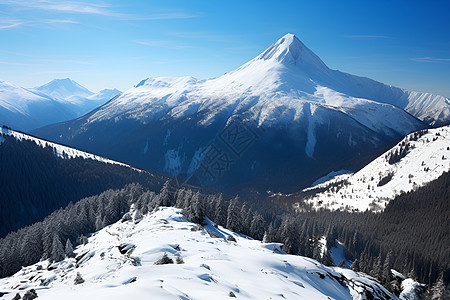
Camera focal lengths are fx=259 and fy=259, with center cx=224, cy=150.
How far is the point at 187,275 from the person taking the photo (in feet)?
98.5

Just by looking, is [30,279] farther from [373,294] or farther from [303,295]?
[373,294]

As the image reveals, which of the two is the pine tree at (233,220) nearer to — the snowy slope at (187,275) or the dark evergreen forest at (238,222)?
the dark evergreen forest at (238,222)

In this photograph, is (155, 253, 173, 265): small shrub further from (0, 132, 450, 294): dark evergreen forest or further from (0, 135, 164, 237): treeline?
(0, 135, 164, 237): treeline

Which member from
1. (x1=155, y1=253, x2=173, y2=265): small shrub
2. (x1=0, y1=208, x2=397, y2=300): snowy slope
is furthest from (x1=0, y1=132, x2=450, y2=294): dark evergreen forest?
(x1=155, y1=253, x2=173, y2=265): small shrub

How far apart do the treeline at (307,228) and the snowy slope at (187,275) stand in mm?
20204

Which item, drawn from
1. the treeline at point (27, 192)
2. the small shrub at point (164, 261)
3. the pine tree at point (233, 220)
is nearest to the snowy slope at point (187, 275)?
the small shrub at point (164, 261)

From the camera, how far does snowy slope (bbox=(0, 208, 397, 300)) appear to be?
24.4 meters

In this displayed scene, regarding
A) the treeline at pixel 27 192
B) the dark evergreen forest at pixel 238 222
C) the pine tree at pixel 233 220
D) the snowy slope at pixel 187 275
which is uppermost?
the snowy slope at pixel 187 275

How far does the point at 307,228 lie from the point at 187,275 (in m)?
113

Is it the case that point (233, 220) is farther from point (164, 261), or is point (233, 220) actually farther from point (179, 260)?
point (164, 261)

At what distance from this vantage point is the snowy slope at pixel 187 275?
24.4 metres

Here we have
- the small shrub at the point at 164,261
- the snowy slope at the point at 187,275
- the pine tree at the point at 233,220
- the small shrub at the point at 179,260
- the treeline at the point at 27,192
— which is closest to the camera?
the snowy slope at the point at 187,275

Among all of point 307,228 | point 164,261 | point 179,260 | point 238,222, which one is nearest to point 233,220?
point 238,222

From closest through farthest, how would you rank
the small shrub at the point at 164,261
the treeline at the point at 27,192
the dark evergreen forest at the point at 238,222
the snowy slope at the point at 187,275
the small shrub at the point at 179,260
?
the snowy slope at the point at 187,275 < the small shrub at the point at 179,260 < the small shrub at the point at 164,261 < the dark evergreen forest at the point at 238,222 < the treeline at the point at 27,192
